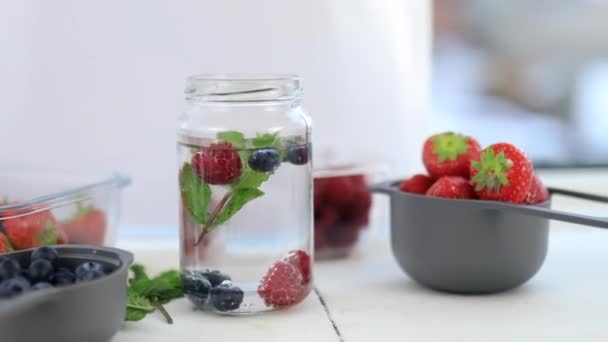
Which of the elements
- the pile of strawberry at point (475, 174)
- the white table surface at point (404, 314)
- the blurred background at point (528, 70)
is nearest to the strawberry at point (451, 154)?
the pile of strawberry at point (475, 174)

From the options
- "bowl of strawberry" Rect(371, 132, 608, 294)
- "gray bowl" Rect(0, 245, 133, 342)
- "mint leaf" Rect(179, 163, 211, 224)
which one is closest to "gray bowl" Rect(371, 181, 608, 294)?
"bowl of strawberry" Rect(371, 132, 608, 294)

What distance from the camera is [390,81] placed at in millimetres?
1241

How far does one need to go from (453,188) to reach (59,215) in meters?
0.43

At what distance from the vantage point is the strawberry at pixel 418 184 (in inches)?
38.7

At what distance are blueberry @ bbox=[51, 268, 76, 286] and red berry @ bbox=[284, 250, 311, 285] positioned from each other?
0.78 ft

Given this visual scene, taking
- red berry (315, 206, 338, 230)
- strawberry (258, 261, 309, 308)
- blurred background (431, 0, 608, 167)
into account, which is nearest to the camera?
strawberry (258, 261, 309, 308)

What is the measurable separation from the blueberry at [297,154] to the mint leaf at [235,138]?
0.05 metres

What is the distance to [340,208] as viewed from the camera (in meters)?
1.12

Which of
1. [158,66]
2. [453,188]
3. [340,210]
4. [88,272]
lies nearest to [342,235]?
[340,210]

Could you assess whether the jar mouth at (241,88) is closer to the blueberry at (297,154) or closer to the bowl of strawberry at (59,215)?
the blueberry at (297,154)

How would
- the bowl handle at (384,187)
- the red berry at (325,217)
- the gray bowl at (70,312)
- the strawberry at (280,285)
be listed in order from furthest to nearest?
the red berry at (325,217)
the bowl handle at (384,187)
the strawberry at (280,285)
the gray bowl at (70,312)

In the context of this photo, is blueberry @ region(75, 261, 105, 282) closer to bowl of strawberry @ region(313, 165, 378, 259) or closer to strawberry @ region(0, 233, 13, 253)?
strawberry @ region(0, 233, 13, 253)

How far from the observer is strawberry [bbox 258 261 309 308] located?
2.90ft

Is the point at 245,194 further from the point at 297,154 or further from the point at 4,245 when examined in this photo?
the point at 4,245
